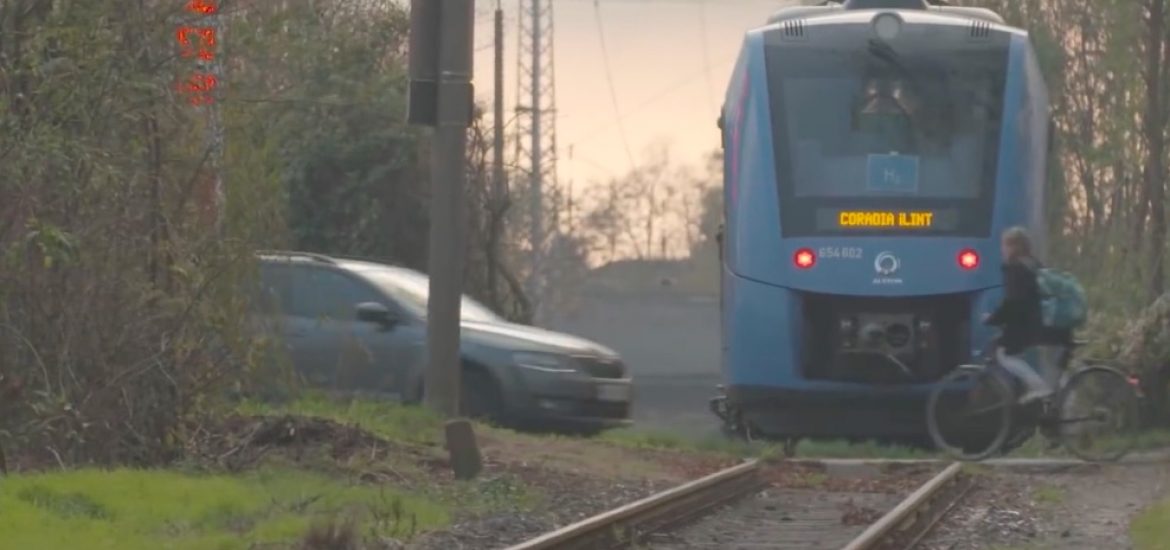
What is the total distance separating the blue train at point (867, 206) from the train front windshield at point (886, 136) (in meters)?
0.01

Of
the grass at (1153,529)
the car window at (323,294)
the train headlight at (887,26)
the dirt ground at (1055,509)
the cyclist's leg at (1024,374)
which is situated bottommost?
the dirt ground at (1055,509)

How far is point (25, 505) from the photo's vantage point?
1011 cm

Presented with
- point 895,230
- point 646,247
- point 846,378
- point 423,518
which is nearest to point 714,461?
point 846,378

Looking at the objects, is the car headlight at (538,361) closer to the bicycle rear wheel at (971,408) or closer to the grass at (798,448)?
the grass at (798,448)

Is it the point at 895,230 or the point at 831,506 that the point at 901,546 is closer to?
the point at 831,506

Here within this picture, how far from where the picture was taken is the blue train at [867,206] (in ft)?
52.4

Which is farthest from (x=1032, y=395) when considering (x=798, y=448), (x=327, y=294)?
(x=327, y=294)

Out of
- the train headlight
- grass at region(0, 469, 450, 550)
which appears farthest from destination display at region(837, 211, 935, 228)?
grass at region(0, 469, 450, 550)

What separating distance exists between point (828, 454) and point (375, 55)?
11958 millimetres

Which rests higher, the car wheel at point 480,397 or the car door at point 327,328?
the car door at point 327,328

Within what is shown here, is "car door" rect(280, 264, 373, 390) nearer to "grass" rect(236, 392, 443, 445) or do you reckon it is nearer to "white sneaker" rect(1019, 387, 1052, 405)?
"grass" rect(236, 392, 443, 445)

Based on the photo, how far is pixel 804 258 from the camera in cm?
1596

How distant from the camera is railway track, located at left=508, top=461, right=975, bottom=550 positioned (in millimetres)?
10477

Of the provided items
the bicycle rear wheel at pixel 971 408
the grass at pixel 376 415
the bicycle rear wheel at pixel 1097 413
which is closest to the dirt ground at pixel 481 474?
the grass at pixel 376 415
